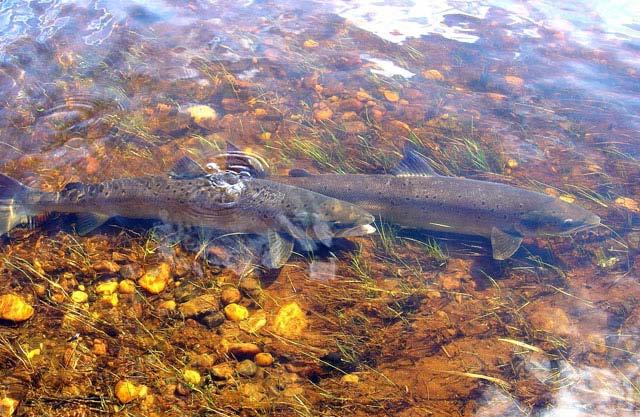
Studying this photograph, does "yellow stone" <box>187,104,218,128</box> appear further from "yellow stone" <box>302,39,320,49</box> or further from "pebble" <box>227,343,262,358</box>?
"pebble" <box>227,343,262,358</box>

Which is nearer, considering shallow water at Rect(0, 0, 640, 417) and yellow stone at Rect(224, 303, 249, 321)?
shallow water at Rect(0, 0, 640, 417)

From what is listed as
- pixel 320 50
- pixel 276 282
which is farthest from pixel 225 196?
pixel 320 50

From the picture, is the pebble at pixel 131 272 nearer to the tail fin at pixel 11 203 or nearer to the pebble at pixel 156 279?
the pebble at pixel 156 279

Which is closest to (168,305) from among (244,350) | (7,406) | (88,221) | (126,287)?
(126,287)

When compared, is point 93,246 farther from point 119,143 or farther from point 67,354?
point 119,143

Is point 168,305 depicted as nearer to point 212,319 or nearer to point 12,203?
point 212,319

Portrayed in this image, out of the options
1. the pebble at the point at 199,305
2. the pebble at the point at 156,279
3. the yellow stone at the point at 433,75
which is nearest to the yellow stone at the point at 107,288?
the pebble at the point at 156,279

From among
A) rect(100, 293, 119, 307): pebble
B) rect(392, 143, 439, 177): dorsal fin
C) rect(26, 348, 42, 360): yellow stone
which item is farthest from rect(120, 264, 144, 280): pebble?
rect(392, 143, 439, 177): dorsal fin
